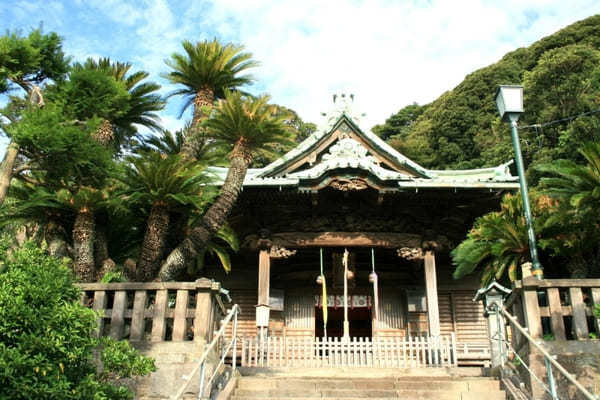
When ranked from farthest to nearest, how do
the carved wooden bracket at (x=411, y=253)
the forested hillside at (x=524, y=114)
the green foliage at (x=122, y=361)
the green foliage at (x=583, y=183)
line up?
the forested hillside at (x=524, y=114) < the carved wooden bracket at (x=411, y=253) < the green foliage at (x=583, y=183) < the green foliage at (x=122, y=361)

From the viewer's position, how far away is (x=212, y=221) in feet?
32.0

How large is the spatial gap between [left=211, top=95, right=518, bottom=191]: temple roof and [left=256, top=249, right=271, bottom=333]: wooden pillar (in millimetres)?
2155

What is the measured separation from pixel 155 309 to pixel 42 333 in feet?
9.83

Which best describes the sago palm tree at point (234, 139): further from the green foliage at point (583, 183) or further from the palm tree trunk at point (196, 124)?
the green foliage at point (583, 183)

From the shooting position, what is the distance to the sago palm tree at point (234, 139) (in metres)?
9.52

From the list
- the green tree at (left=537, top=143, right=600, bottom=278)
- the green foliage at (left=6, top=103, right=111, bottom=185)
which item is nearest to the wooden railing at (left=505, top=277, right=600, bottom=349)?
the green tree at (left=537, top=143, right=600, bottom=278)

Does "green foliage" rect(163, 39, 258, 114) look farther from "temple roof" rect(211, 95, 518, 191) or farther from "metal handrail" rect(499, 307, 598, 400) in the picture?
"metal handrail" rect(499, 307, 598, 400)

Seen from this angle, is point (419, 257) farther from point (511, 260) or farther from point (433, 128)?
point (433, 128)

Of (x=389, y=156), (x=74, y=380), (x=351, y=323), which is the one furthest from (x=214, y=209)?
(x=351, y=323)

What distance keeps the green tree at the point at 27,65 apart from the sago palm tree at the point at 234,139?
279 cm

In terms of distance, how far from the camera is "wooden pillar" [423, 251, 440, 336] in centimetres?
1339

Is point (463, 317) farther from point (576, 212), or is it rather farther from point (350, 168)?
point (576, 212)

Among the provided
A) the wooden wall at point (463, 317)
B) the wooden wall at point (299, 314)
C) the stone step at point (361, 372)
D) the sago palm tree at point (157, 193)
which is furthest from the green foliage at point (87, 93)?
the wooden wall at point (463, 317)

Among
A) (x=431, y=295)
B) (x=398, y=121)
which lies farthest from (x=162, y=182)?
(x=398, y=121)
